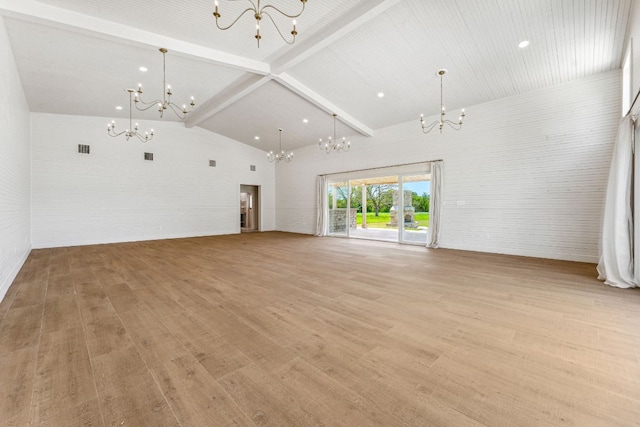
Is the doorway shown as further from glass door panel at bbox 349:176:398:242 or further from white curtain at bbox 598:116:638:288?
white curtain at bbox 598:116:638:288

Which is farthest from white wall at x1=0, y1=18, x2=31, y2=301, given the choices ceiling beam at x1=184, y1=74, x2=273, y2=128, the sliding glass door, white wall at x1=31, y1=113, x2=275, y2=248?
the sliding glass door

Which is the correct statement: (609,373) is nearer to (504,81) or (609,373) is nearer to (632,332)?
(632,332)

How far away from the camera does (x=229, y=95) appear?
6.59m

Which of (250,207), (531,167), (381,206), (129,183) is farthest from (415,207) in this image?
(129,183)

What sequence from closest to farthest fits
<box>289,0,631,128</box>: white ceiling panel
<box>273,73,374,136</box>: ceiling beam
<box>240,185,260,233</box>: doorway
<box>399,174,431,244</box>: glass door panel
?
<box>289,0,631,128</box>: white ceiling panel → <box>273,73,374,136</box>: ceiling beam → <box>399,174,431,244</box>: glass door panel → <box>240,185,260,233</box>: doorway

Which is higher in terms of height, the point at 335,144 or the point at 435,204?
the point at 335,144

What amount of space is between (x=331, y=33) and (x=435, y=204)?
4.90m

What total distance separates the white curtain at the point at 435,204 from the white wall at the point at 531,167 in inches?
6.8

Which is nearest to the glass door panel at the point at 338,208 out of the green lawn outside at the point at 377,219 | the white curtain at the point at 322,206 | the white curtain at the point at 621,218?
the white curtain at the point at 322,206

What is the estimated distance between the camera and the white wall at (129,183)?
6.82 m

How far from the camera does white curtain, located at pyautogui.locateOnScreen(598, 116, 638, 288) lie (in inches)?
144

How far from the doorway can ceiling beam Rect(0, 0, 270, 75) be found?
6.96 m

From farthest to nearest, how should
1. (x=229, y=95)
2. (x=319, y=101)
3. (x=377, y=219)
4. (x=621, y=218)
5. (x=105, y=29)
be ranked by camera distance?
(x=377, y=219)
(x=229, y=95)
(x=319, y=101)
(x=105, y=29)
(x=621, y=218)

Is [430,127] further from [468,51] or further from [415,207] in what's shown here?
[468,51]
